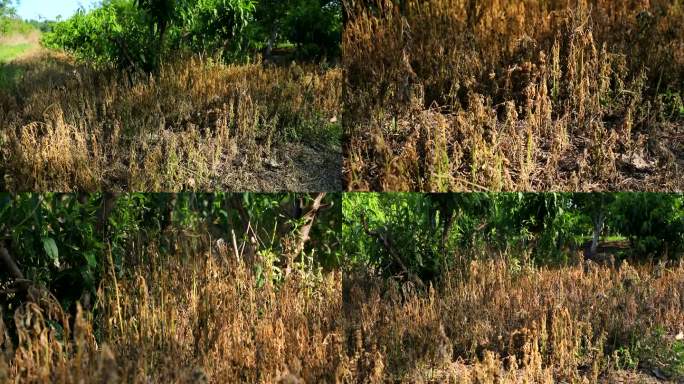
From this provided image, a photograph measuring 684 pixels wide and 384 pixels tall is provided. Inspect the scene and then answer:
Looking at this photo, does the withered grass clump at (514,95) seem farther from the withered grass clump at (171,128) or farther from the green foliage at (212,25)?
the green foliage at (212,25)

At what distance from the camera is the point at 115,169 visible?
12.7 feet

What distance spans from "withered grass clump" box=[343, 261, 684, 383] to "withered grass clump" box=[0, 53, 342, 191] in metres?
1.05

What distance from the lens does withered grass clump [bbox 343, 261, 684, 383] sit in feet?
11.3

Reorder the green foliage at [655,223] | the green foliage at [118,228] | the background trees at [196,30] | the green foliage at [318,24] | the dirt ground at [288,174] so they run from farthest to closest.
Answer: the green foliage at [655,223] < the green foliage at [318,24] < the background trees at [196,30] < the dirt ground at [288,174] < the green foliage at [118,228]

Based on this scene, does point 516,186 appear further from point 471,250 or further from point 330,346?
point 471,250

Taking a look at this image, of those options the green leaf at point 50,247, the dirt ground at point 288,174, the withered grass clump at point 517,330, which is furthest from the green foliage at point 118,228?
the withered grass clump at point 517,330

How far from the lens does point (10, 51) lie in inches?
179

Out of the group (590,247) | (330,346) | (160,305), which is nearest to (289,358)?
(330,346)

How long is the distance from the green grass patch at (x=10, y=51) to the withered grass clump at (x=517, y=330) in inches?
117

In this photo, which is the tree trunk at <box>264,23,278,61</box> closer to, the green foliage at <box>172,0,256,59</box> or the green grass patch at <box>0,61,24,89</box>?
the green foliage at <box>172,0,256,59</box>

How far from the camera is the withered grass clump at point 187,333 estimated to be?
243cm

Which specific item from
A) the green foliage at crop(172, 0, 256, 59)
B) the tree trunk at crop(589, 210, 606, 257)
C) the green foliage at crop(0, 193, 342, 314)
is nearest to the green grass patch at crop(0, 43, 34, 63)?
the green foliage at crop(172, 0, 256, 59)

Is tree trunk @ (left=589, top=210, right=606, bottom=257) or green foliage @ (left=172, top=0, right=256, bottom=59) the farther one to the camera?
tree trunk @ (left=589, top=210, right=606, bottom=257)

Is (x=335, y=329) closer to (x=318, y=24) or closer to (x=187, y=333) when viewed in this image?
(x=187, y=333)
